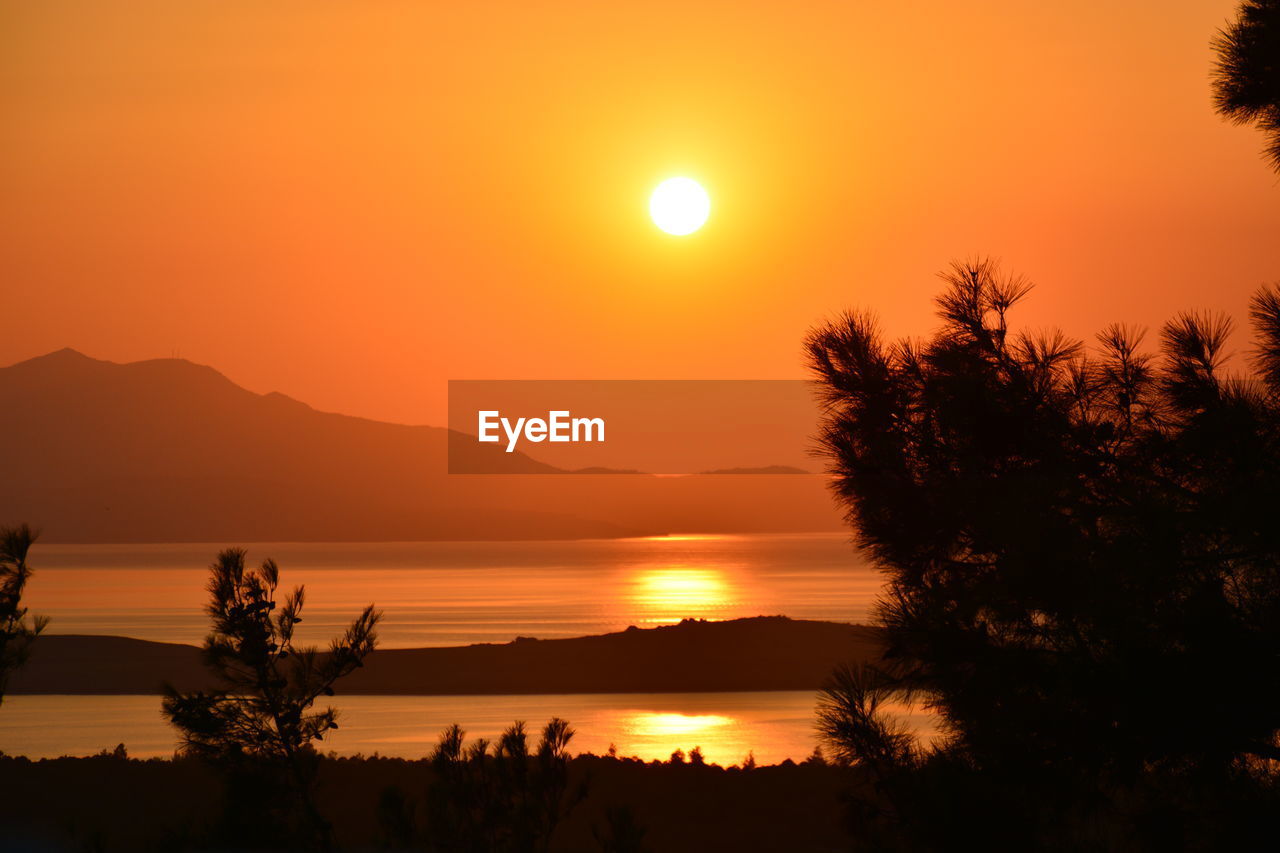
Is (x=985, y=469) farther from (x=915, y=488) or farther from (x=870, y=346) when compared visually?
(x=870, y=346)

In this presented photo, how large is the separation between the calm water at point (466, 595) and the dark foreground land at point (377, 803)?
18214mm

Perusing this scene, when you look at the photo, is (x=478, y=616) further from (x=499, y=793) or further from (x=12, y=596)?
(x=499, y=793)

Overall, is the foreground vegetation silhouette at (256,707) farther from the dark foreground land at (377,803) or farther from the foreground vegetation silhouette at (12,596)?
the foreground vegetation silhouette at (12,596)

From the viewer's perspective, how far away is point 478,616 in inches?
3169

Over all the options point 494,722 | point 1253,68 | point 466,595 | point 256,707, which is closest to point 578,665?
point 494,722

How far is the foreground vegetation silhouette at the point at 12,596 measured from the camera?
12781 mm

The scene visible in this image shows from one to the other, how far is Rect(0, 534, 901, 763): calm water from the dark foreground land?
19.9 ft

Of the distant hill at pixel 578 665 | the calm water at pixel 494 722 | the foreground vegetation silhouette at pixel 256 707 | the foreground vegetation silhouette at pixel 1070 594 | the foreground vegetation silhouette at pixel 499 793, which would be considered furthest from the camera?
the distant hill at pixel 578 665

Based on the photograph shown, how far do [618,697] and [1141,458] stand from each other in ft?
119

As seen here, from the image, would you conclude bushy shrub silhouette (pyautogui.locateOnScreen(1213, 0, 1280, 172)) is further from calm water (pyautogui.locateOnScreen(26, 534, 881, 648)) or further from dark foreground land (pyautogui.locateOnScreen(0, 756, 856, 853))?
calm water (pyautogui.locateOnScreen(26, 534, 881, 648))

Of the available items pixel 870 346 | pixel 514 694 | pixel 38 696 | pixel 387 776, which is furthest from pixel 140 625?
pixel 870 346

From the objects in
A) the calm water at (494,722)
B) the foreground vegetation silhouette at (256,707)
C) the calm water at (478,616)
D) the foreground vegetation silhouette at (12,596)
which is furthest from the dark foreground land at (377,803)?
the calm water at (494,722)

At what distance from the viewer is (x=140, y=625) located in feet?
228

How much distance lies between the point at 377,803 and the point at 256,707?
13.9 ft
